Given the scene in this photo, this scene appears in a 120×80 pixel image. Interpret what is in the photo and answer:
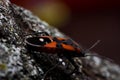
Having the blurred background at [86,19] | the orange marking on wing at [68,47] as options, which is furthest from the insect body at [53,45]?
the blurred background at [86,19]

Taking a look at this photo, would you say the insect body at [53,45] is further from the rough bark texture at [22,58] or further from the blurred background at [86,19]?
the blurred background at [86,19]

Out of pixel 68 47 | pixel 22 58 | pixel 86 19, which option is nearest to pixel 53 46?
pixel 68 47

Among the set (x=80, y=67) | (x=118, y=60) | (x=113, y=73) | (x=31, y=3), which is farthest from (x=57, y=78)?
(x=31, y=3)

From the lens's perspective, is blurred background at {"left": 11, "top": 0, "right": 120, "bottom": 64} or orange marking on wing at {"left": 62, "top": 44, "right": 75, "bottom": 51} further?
blurred background at {"left": 11, "top": 0, "right": 120, "bottom": 64}

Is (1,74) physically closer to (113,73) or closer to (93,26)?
(113,73)

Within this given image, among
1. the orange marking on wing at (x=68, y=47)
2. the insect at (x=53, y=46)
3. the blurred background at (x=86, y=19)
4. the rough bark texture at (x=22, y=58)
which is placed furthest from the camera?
the blurred background at (x=86, y=19)

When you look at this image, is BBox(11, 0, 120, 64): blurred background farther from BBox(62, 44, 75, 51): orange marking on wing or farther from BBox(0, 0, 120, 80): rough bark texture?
BBox(62, 44, 75, 51): orange marking on wing

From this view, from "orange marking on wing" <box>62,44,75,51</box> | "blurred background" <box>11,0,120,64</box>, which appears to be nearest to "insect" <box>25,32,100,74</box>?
"orange marking on wing" <box>62,44,75,51</box>
